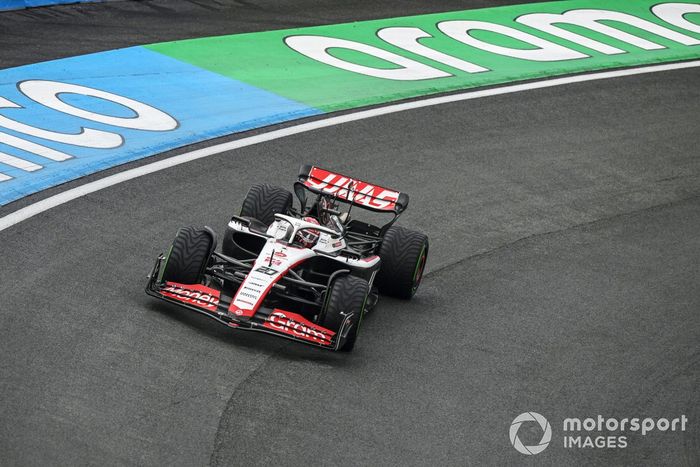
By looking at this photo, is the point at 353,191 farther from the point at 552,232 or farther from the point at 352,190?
the point at 552,232

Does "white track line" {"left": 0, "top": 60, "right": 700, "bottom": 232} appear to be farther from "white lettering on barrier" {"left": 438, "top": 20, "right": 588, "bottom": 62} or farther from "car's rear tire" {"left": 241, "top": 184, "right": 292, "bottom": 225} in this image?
"car's rear tire" {"left": 241, "top": 184, "right": 292, "bottom": 225}

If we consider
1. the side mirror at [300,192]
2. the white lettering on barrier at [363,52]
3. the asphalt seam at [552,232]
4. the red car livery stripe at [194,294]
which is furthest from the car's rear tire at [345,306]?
the white lettering on barrier at [363,52]

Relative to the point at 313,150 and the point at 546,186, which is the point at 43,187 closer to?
the point at 313,150

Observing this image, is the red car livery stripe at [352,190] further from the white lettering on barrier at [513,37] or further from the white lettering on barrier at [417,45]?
the white lettering on barrier at [513,37]

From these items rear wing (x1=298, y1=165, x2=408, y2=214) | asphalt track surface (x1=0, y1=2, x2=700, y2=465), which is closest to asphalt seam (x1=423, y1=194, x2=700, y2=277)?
asphalt track surface (x1=0, y1=2, x2=700, y2=465)

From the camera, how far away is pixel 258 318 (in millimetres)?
9562

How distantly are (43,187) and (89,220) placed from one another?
1.08 m

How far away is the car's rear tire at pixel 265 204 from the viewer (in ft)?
37.0

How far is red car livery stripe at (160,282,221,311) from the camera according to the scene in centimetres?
969

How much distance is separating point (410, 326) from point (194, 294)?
2118 millimetres

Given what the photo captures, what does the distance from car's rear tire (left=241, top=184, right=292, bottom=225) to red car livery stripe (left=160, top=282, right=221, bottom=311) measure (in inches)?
62.0

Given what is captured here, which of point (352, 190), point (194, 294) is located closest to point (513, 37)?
point (352, 190)

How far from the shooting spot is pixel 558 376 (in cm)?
984

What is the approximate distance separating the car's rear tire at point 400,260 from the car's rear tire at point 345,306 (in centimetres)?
121
